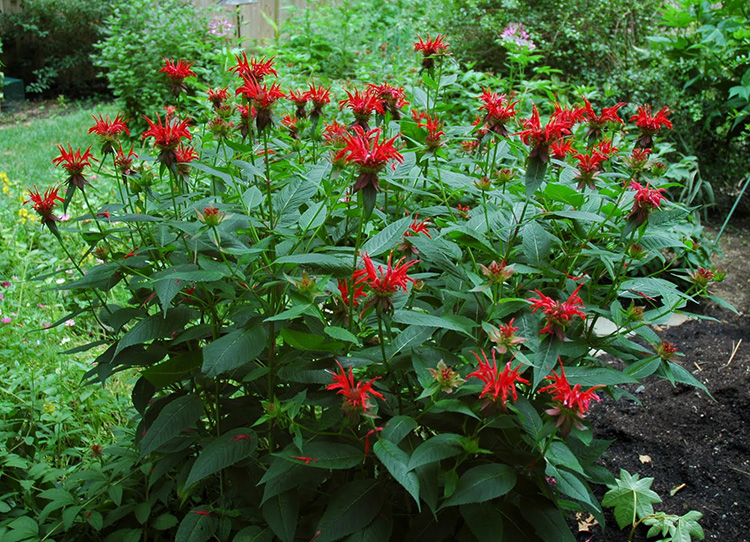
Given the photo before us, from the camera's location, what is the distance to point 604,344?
1249 millimetres

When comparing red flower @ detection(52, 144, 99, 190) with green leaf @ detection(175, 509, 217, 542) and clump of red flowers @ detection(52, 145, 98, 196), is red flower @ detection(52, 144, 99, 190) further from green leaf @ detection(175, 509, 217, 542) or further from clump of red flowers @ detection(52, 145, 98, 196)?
green leaf @ detection(175, 509, 217, 542)

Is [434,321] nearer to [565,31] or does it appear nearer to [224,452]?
[224,452]

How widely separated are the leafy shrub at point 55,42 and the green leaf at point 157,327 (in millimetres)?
7671

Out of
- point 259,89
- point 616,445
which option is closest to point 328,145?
point 259,89

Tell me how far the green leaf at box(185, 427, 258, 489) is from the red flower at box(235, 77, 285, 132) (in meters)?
0.57

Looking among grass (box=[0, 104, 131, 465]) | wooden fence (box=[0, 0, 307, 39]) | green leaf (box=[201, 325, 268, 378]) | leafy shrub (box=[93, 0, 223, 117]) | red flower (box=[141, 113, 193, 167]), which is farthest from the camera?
wooden fence (box=[0, 0, 307, 39])

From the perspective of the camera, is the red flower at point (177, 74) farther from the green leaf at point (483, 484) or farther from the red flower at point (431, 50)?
the green leaf at point (483, 484)

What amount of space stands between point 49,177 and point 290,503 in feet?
13.4

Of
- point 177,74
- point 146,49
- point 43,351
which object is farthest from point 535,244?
point 146,49

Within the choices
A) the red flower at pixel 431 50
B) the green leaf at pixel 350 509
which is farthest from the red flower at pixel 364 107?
the green leaf at pixel 350 509

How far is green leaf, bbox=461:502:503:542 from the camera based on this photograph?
107 cm

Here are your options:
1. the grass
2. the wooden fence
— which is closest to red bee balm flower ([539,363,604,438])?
the grass

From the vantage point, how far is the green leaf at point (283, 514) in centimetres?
113

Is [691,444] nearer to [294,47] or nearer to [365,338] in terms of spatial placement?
[365,338]
